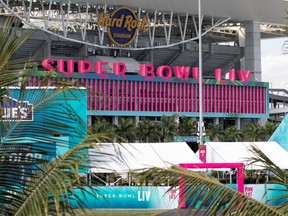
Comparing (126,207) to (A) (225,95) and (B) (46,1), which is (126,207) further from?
(A) (225,95)

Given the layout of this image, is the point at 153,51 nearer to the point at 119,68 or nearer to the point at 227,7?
the point at 119,68

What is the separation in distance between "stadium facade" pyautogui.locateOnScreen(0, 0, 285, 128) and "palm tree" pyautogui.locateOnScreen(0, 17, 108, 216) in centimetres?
9629

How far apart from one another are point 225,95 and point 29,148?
115 m

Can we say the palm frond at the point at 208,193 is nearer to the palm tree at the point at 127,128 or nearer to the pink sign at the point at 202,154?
the pink sign at the point at 202,154

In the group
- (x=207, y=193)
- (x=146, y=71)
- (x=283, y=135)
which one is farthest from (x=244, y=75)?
(x=207, y=193)

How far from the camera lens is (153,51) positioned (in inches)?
5034

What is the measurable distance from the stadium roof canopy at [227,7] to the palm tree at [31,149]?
100897 millimetres

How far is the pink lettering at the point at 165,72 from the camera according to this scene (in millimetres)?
118056

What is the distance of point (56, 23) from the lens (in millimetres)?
116562

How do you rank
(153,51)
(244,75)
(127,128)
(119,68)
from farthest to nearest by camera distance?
(153,51), (244,75), (119,68), (127,128)

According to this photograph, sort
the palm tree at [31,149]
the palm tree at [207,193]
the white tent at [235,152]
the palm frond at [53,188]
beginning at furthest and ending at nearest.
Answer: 1. the white tent at [235,152]
2. the palm tree at [207,193]
3. the palm tree at [31,149]
4. the palm frond at [53,188]

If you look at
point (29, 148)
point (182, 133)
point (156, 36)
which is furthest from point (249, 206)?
point (156, 36)

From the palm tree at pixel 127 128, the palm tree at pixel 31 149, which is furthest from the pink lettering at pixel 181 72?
the palm tree at pixel 31 149

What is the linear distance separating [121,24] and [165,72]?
1267cm
